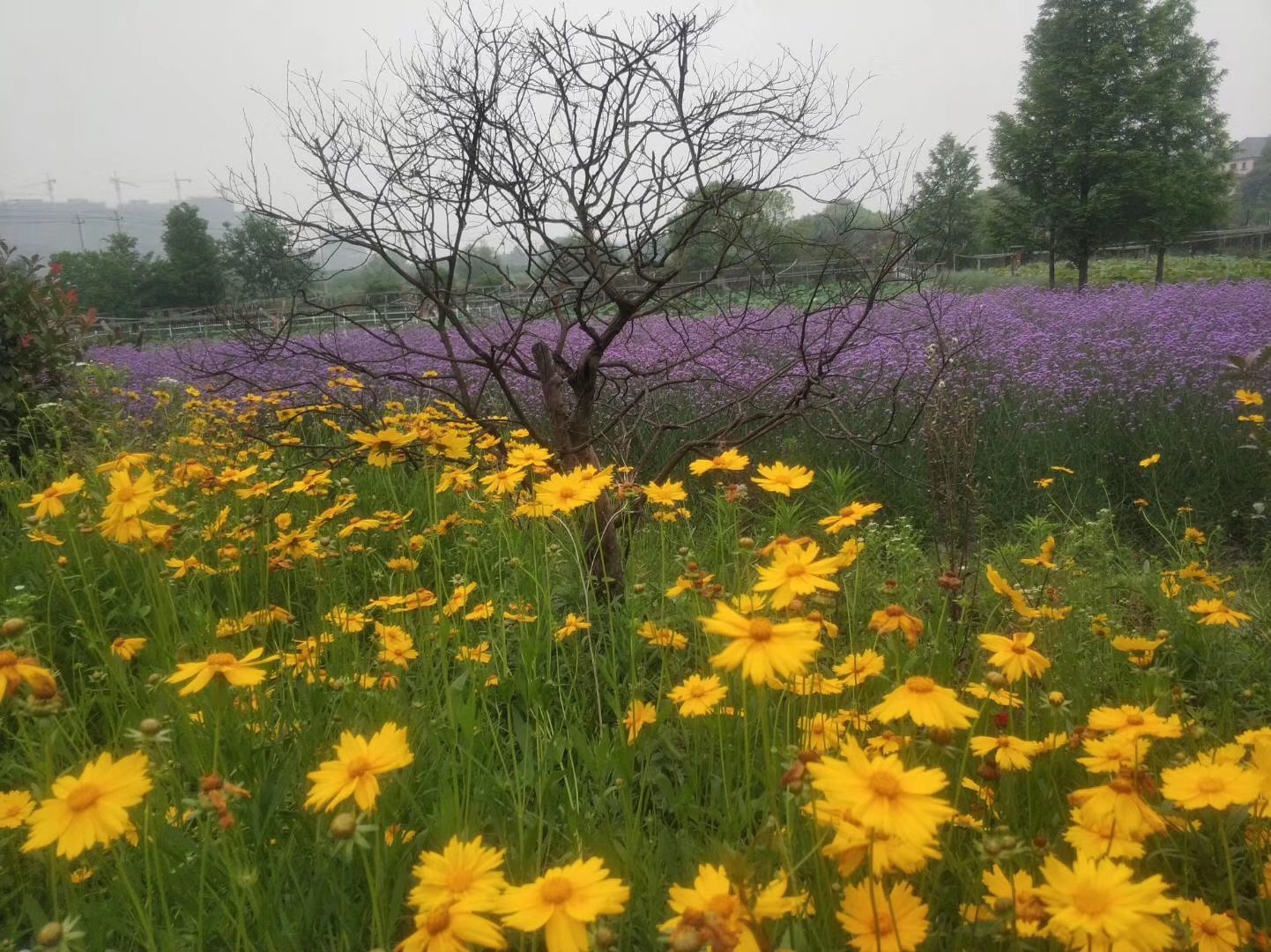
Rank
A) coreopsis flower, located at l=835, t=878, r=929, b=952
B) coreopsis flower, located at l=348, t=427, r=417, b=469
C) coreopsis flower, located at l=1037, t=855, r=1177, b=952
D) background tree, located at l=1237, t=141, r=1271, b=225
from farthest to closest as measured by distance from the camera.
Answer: background tree, located at l=1237, t=141, r=1271, b=225
coreopsis flower, located at l=348, t=427, r=417, b=469
coreopsis flower, located at l=835, t=878, r=929, b=952
coreopsis flower, located at l=1037, t=855, r=1177, b=952

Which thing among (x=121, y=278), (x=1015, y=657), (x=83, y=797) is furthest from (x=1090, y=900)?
(x=121, y=278)

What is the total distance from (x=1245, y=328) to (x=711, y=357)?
3.14 metres

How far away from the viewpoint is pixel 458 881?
72 cm

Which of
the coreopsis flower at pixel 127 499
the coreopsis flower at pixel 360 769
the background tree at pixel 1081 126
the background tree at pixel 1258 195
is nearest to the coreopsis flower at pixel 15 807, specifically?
the coreopsis flower at pixel 127 499

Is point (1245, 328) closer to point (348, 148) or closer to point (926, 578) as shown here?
point (926, 578)

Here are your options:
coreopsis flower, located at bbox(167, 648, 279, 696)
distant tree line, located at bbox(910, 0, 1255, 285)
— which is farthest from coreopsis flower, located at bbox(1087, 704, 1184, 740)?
distant tree line, located at bbox(910, 0, 1255, 285)

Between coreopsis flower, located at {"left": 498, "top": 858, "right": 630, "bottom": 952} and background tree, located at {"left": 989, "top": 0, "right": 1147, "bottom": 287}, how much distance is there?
18.0 metres

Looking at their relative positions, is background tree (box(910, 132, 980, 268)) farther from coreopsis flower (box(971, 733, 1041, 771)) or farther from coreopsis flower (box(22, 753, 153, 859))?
coreopsis flower (box(22, 753, 153, 859))

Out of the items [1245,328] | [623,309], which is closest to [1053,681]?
[623,309]

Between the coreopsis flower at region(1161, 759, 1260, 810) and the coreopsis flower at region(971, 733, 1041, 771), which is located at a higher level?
the coreopsis flower at region(1161, 759, 1260, 810)

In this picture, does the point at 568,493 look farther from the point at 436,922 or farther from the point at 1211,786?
the point at 1211,786

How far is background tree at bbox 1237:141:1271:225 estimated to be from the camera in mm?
15477

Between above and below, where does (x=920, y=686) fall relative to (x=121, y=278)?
below

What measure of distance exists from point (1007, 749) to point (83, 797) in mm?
1055
